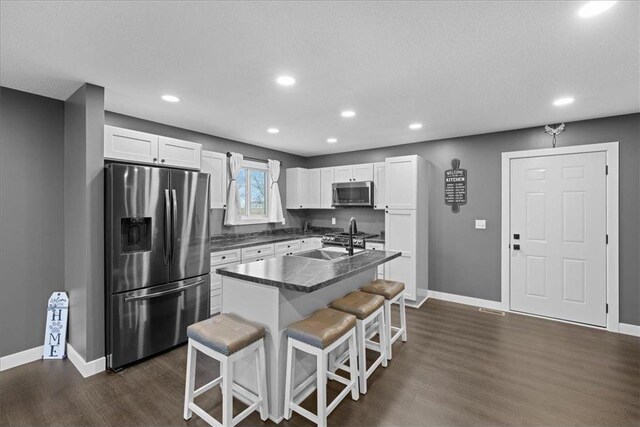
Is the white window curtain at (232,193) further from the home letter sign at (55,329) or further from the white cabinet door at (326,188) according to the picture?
the home letter sign at (55,329)

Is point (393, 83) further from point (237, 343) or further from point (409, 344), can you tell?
point (409, 344)

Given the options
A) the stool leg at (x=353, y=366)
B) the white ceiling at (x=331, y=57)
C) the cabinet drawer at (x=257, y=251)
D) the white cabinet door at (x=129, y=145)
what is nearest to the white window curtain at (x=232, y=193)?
the cabinet drawer at (x=257, y=251)

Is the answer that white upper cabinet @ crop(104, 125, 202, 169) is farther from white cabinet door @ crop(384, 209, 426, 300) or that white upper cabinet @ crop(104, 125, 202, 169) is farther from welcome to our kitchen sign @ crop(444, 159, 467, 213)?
welcome to our kitchen sign @ crop(444, 159, 467, 213)

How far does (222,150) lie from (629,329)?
5.72 m

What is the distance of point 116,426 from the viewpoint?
6.54 ft

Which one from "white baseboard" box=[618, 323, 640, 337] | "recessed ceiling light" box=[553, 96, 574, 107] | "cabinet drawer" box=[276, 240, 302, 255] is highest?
"recessed ceiling light" box=[553, 96, 574, 107]

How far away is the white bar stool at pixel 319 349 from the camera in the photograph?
6.20ft

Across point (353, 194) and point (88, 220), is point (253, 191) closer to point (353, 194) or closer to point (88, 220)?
point (353, 194)

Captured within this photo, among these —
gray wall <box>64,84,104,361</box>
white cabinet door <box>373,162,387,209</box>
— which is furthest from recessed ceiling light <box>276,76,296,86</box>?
white cabinet door <box>373,162,387,209</box>

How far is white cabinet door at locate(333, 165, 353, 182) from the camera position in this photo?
5.31 m

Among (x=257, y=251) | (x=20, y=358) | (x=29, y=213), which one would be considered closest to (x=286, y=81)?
(x=257, y=251)

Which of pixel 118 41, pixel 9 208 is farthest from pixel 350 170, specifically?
pixel 9 208

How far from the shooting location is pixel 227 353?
1.81 metres

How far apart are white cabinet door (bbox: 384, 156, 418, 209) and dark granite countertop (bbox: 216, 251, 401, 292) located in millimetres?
1763
